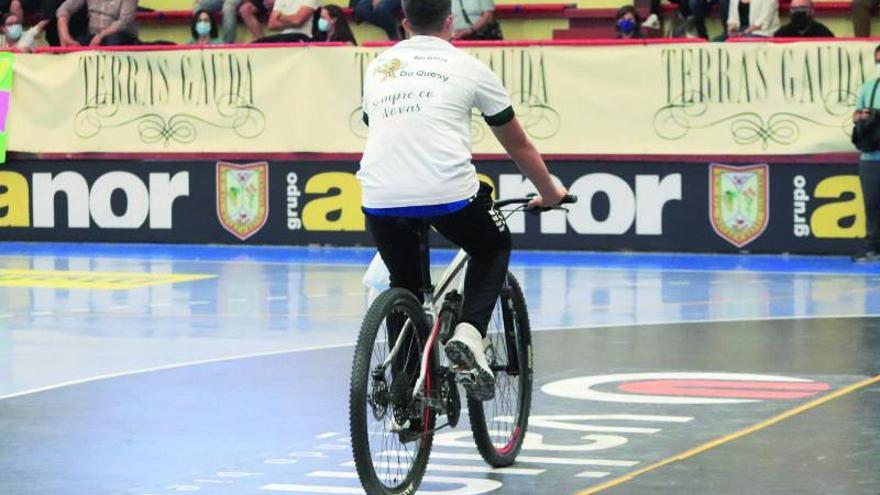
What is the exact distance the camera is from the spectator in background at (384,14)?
911 inches

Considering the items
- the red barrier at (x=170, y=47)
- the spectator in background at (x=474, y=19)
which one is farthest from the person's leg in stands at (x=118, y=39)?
the spectator in background at (x=474, y=19)

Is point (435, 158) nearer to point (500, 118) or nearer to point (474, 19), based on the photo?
point (500, 118)

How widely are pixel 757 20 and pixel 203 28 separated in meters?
6.97

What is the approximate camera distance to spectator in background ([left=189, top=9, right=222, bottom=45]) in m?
23.8

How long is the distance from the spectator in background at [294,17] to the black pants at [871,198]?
7.16 metres

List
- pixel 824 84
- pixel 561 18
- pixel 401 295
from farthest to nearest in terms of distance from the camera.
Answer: pixel 561 18 < pixel 824 84 < pixel 401 295

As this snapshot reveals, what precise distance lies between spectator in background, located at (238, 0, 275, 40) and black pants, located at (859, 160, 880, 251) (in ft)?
27.2

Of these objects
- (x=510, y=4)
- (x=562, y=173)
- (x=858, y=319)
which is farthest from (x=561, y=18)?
(x=858, y=319)

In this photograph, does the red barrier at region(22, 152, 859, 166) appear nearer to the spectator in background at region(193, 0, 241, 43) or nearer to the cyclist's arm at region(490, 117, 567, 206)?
the spectator in background at region(193, 0, 241, 43)

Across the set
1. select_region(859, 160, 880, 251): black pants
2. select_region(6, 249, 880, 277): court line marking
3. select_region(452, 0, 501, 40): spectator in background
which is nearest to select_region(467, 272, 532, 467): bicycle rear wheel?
select_region(6, 249, 880, 277): court line marking

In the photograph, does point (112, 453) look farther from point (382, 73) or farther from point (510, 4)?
point (510, 4)

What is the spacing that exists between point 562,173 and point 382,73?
1306cm

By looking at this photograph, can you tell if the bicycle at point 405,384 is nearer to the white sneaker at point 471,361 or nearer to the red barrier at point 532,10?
the white sneaker at point 471,361

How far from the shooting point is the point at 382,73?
24.9 ft
